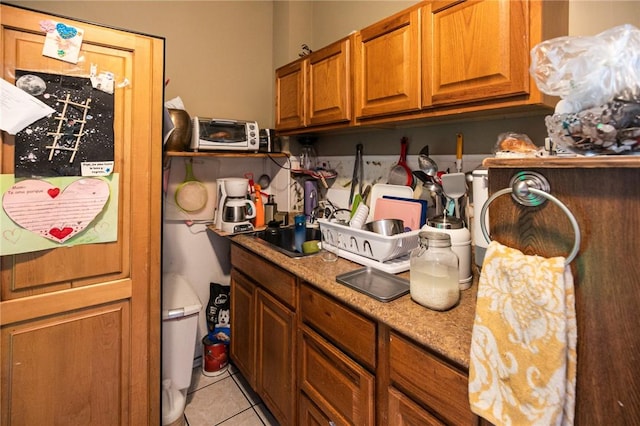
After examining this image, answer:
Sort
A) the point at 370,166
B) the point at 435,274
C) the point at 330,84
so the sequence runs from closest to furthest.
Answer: the point at 435,274 → the point at 330,84 → the point at 370,166

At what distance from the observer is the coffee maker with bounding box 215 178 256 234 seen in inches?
79.5

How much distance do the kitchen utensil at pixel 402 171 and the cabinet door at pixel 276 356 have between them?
894mm

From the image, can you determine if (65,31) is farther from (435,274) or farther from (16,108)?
(435,274)

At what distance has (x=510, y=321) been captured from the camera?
0.60 m

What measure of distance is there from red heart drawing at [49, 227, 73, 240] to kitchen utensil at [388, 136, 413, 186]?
1.47 metres

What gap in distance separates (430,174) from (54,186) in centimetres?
150

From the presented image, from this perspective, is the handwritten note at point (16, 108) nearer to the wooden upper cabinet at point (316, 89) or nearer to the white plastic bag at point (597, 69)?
the wooden upper cabinet at point (316, 89)

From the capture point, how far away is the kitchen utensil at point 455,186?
1.33 metres

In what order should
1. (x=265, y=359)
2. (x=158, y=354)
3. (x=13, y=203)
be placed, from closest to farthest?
(x=13, y=203) < (x=158, y=354) < (x=265, y=359)

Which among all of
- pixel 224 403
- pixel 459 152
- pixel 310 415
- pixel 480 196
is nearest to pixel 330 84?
pixel 459 152

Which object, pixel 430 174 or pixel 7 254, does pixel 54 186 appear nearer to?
pixel 7 254

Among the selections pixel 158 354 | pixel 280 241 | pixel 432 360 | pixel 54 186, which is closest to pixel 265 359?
A: pixel 158 354

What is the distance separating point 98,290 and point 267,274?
687 mm

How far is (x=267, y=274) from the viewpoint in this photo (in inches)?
62.6
